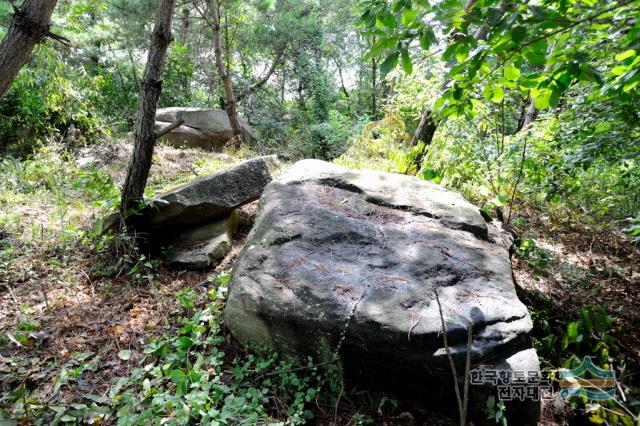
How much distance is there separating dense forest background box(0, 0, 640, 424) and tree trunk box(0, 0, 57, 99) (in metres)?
0.16

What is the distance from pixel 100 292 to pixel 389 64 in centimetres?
335

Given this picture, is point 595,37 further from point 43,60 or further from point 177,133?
point 177,133

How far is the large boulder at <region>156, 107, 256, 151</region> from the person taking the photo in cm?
924

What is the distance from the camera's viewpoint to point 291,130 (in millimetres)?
11867

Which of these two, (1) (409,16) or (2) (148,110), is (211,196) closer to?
(2) (148,110)

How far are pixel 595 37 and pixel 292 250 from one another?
258 cm

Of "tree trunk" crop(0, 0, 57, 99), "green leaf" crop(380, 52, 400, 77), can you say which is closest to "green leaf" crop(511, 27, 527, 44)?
"green leaf" crop(380, 52, 400, 77)

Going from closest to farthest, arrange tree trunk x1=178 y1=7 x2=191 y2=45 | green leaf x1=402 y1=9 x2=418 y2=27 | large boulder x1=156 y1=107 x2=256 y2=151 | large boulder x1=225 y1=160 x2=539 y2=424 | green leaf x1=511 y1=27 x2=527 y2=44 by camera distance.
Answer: green leaf x1=511 y1=27 x2=527 y2=44, green leaf x1=402 y1=9 x2=418 y2=27, large boulder x1=225 y1=160 x2=539 y2=424, large boulder x1=156 y1=107 x2=256 y2=151, tree trunk x1=178 y1=7 x2=191 y2=45

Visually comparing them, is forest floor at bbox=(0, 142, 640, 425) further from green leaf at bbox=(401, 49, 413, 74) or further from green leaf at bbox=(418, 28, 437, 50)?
green leaf at bbox=(418, 28, 437, 50)

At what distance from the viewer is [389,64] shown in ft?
6.10

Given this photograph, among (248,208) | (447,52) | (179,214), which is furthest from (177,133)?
(447,52)

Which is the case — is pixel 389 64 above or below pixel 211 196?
above

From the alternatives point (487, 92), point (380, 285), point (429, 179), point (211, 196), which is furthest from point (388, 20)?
point (211, 196)

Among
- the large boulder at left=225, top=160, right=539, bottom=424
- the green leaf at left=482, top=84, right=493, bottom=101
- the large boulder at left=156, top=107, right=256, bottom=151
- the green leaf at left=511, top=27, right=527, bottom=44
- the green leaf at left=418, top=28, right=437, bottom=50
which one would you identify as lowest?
the large boulder at left=225, top=160, right=539, bottom=424
